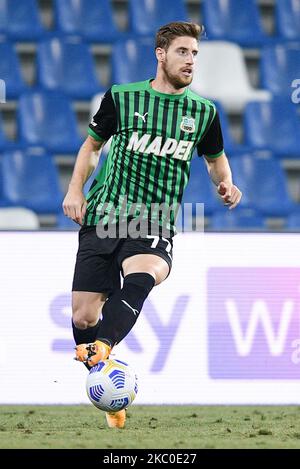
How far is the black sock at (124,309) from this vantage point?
4.18 metres

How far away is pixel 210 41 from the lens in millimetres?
9594

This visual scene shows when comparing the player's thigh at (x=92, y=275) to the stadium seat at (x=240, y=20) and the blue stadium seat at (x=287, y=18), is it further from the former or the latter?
the blue stadium seat at (x=287, y=18)

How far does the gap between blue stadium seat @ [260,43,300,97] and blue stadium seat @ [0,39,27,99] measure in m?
2.34

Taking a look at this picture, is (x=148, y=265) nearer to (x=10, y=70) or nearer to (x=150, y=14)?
(x=10, y=70)

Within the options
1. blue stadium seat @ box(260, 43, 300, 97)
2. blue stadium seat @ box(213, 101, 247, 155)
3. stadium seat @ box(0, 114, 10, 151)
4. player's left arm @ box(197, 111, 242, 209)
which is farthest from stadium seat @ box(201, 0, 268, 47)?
player's left arm @ box(197, 111, 242, 209)

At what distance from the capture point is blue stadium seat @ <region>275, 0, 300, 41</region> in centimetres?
994

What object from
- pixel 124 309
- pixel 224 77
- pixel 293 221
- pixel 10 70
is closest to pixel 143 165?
pixel 124 309

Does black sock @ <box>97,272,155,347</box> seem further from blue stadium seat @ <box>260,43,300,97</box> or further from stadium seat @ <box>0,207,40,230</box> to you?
blue stadium seat @ <box>260,43,300,97</box>

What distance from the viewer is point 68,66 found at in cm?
923

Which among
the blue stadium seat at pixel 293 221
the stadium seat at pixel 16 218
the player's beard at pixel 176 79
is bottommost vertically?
the blue stadium seat at pixel 293 221

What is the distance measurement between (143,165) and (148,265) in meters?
0.48

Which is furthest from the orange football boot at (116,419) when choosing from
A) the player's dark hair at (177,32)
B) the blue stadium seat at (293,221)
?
the blue stadium seat at (293,221)
